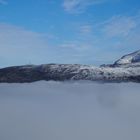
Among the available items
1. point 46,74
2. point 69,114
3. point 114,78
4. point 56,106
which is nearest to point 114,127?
point 69,114

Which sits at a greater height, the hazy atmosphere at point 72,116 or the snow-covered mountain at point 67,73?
the snow-covered mountain at point 67,73

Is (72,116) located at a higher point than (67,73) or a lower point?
lower

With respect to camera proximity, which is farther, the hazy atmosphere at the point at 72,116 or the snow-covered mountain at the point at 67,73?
the snow-covered mountain at the point at 67,73

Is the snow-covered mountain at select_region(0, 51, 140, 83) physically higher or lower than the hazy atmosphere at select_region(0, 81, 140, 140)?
higher

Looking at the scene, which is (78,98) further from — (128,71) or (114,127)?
(128,71)

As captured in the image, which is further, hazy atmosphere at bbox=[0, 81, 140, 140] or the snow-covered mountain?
the snow-covered mountain
